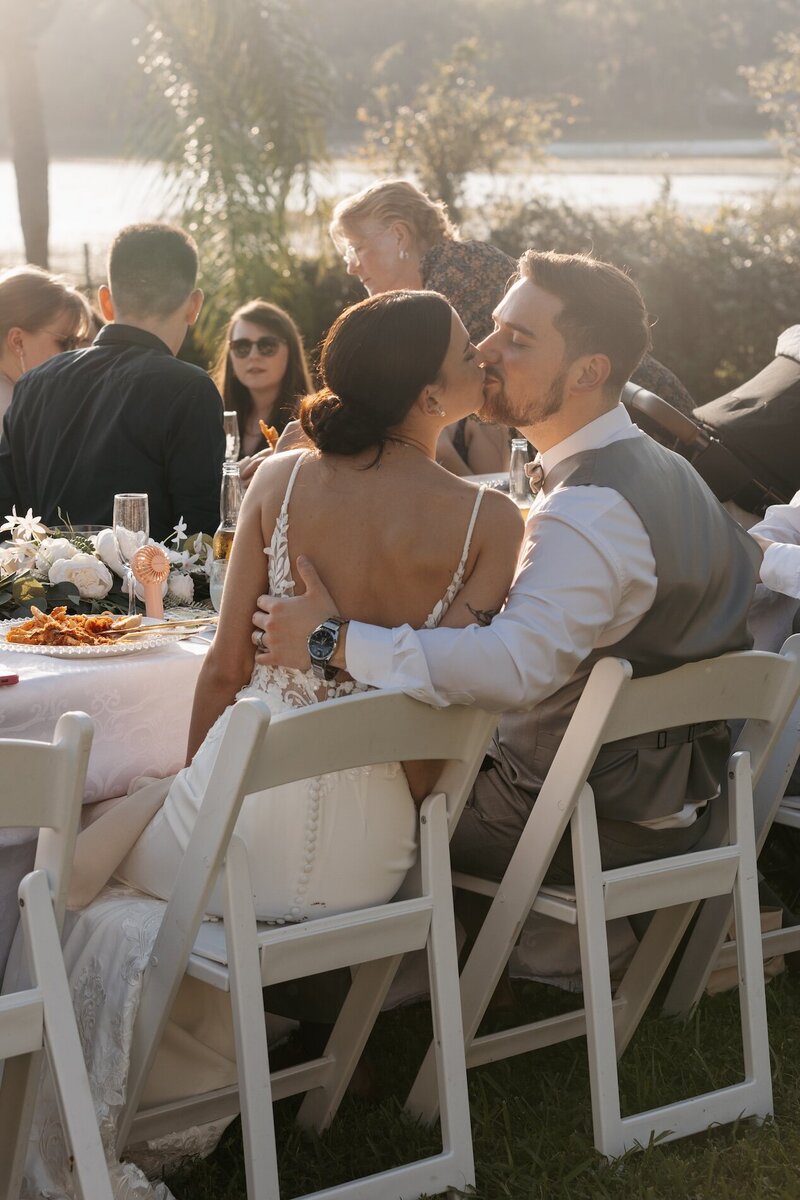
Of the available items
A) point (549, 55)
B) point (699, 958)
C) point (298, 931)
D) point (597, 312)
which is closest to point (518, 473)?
point (597, 312)

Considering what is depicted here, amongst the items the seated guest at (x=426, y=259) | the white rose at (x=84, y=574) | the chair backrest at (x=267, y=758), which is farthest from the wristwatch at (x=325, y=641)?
the seated guest at (x=426, y=259)

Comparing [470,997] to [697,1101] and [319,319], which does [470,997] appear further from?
[319,319]

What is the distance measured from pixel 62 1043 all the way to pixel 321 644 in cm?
81

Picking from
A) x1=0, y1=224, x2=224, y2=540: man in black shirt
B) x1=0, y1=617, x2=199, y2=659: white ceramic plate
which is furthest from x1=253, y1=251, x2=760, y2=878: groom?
x1=0, y1=224, x2=224, y2=540: man in black shirt

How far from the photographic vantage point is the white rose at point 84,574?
3.13m

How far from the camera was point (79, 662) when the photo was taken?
2717 mm

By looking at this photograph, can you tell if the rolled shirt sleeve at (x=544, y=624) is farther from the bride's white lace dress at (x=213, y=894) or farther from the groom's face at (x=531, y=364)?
the groom's face at (x=531, y=364)

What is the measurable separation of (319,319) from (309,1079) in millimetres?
10049

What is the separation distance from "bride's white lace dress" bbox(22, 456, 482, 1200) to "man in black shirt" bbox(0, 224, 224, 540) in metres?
1.71

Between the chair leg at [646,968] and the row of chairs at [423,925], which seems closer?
the row of chairs at [423,925]

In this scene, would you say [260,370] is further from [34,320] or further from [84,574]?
[84,574]

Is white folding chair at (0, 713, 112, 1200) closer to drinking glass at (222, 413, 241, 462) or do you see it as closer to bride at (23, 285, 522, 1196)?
bride at (23, 285, 522, 1196)

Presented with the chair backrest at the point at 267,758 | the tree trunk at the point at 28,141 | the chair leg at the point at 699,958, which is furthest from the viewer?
the tree trunk at the point at 28,141

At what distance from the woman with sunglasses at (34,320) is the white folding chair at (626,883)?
3194mm
